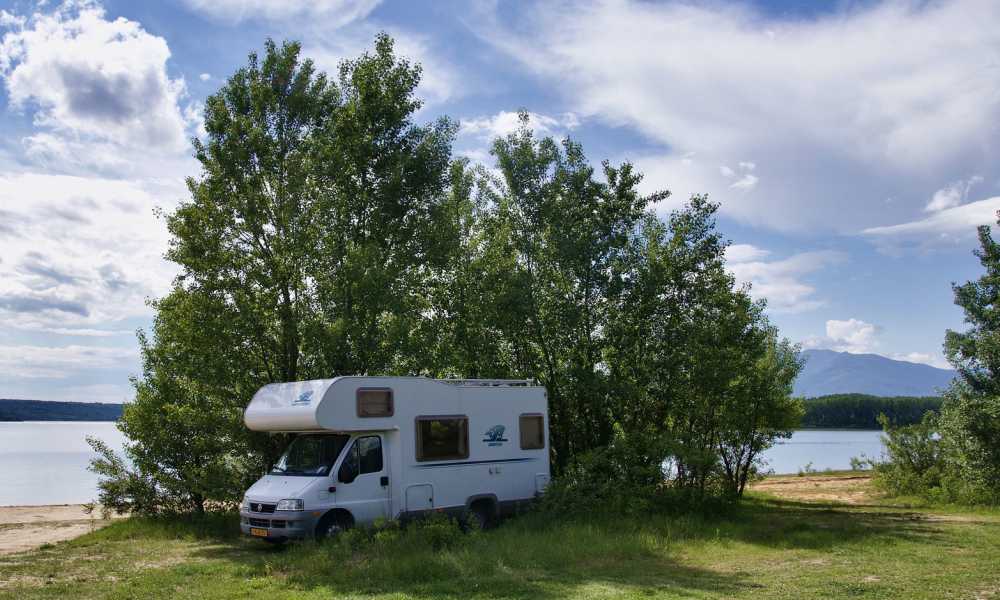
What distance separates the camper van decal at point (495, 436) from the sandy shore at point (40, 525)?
29.7ft

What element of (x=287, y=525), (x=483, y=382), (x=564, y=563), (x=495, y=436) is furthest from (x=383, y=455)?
(x=564, y=563)

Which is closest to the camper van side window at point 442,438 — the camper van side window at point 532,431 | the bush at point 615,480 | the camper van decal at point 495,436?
the camper van decal at point 495,436

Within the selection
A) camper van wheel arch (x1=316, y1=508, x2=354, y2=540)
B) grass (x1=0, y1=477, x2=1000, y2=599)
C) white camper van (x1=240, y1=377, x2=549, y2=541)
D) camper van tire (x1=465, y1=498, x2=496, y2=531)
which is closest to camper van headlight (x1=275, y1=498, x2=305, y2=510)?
white camper van (x1=240, y1=377, x2=549, y2=541)

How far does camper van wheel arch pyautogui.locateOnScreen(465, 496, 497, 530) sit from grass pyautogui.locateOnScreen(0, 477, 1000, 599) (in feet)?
1.80

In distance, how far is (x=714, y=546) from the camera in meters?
12.7

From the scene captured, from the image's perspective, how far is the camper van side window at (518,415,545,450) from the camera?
16.3m

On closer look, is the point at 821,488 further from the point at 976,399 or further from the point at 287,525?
the point at 287,525

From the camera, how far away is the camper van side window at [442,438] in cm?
1442

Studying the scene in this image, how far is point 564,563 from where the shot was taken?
1099 centimetres

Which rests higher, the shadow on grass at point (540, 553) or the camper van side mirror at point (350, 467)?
the camper van side mirror at point (350, 467)

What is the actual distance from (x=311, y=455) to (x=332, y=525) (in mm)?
1329

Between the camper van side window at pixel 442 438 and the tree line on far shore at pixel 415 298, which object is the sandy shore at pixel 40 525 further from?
the camper van side window at pixel 442 438

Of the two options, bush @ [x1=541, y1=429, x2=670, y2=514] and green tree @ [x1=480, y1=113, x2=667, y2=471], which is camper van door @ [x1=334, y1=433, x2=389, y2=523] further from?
green tree @ [x1=480, y1=113, x2=667, y2=471]

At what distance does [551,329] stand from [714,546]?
7928 millimetres
